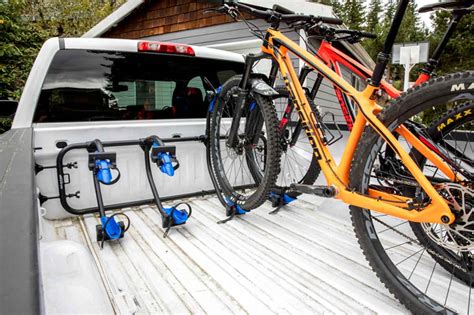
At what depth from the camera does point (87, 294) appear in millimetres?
1038

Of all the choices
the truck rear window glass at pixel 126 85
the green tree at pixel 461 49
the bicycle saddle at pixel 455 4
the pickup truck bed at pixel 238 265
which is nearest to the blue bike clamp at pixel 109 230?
the pickup truck bed at pixel 238 265

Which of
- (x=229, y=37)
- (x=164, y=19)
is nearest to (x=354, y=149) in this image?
(x=229, y=37)

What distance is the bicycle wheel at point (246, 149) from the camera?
222cm

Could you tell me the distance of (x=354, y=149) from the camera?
1685 mm

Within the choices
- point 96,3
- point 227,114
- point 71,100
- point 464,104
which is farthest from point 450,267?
point 96,3

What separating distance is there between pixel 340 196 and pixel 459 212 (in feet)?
1.72

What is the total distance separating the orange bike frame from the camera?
54.6 inches

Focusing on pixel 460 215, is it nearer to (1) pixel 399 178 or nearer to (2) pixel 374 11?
(1) pixel 399 178

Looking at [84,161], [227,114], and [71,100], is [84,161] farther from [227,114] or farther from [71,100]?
[227,114]

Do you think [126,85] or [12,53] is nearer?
[126,85]

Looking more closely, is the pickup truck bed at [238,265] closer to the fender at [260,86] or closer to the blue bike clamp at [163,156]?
the blue bike clamp at [163,156]

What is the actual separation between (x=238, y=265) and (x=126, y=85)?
1.62 m

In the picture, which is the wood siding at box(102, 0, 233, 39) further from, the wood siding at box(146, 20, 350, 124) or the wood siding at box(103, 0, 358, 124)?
the wood siding at box(146, 20, 350, 124)

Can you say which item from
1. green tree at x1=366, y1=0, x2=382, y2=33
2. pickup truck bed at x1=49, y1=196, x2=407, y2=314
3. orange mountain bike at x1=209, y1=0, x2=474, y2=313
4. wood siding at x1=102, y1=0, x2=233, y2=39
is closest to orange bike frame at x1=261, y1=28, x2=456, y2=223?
orange mountain bike at x1=209, y1=0, x2=474, y2=313
